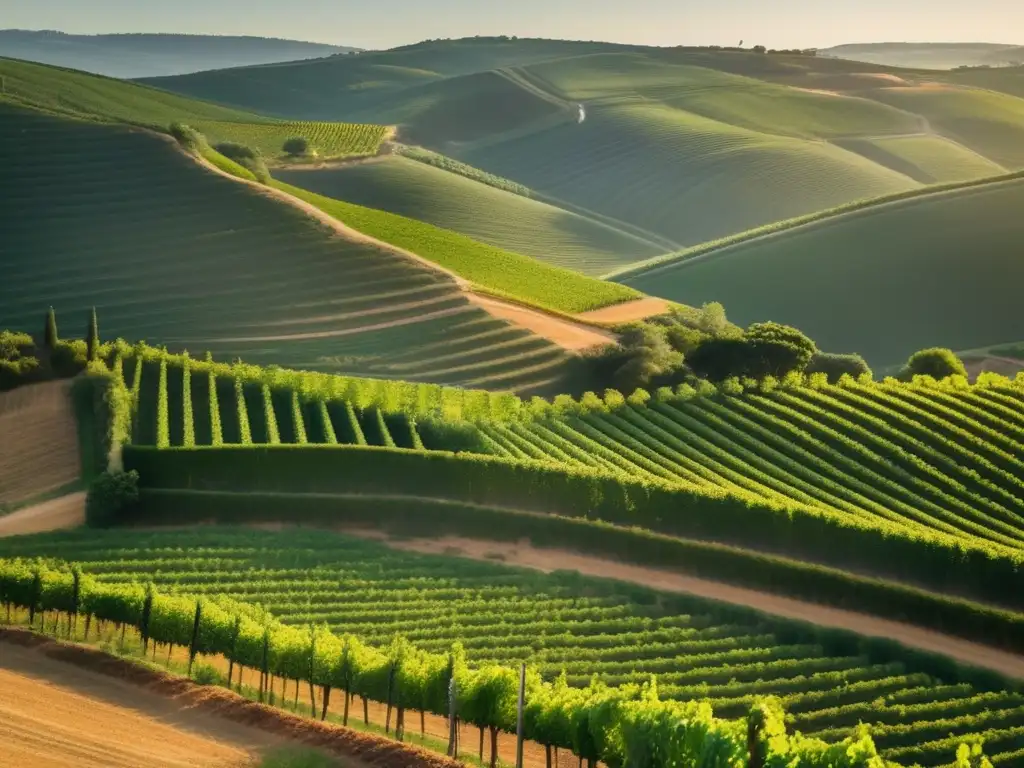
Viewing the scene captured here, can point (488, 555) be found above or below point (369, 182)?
below

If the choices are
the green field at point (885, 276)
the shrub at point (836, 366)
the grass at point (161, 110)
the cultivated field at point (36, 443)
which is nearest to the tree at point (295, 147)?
the grass at point (161, 110)

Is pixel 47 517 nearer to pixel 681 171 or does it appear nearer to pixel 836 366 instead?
pixel 836 366

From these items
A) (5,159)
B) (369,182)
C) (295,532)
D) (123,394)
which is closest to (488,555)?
(295,532)

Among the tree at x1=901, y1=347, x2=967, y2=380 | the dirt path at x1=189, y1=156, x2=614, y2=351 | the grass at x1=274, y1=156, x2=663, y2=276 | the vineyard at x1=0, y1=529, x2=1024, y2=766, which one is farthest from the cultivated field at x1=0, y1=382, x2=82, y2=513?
the grass at x1=274, y1=156, x2=663, y2=276

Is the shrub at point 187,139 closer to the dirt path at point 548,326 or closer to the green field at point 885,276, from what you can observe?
the dirt path at point 548,326

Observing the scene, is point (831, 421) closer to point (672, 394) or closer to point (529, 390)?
point (672, 394)

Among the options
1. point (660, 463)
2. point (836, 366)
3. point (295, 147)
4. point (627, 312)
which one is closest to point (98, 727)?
point (660, 463)
